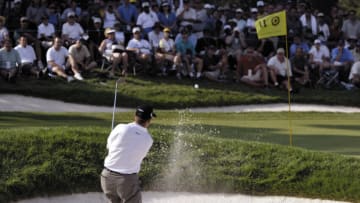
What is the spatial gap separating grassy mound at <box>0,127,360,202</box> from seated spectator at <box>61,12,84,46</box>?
29.4ft

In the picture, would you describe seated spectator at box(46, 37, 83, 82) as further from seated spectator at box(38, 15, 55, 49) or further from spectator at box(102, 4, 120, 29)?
spectator at box(102, 4, 120, 29)

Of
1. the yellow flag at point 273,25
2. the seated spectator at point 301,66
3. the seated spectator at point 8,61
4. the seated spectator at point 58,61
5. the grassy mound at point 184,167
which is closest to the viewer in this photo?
the grassy mound at point 184,167

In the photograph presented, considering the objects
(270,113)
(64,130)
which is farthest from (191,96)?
(64,130)

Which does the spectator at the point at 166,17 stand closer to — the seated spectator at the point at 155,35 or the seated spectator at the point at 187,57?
the seated spectator at the point at 155,35

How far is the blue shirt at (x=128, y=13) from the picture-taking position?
21.7m

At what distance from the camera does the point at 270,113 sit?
19047 millimetres

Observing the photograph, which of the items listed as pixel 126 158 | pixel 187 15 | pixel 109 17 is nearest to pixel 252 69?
pixel 187 15

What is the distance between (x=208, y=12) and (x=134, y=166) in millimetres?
15985

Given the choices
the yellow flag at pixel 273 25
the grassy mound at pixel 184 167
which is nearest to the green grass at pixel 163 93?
the yellow flag at pixel 273 25

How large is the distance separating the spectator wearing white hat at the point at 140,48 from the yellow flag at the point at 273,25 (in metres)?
6.64

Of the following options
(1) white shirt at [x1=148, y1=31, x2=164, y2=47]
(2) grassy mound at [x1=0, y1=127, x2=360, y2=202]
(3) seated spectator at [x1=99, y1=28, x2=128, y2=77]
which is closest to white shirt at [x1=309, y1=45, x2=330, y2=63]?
(1) white shirt at [x1=148, y1=31, x2=164, y2=47]

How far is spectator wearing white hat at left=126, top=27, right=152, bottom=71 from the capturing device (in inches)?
801

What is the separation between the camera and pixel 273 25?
1403 cm

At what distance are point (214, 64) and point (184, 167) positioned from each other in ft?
35.7
